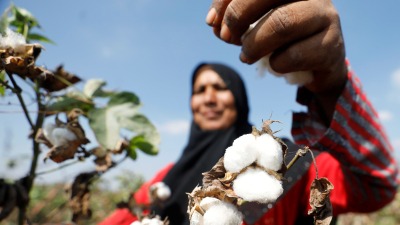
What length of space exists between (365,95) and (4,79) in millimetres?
931

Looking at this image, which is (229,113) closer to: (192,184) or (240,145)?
(192,184)

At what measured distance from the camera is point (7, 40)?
→ 1.52 ft

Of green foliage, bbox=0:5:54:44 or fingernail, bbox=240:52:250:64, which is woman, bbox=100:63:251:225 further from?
fingernail, bbox=240:52:250:64

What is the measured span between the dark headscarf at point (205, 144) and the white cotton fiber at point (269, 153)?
1202mm

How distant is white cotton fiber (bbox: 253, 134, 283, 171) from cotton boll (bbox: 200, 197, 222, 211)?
0.05m

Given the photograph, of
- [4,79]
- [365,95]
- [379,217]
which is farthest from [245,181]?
[379,217]

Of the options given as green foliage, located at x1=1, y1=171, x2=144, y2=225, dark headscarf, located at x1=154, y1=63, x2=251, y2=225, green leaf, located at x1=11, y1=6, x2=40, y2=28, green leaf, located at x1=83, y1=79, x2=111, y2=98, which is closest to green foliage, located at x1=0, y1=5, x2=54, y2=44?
green leaf, located at x1=11, y1=6, x2=40, y2=28

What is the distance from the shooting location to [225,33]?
0.52 meters

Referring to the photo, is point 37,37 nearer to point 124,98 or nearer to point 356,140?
point 124,98

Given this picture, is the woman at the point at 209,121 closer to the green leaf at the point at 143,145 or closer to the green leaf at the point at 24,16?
the green leaf at the point at 143,145

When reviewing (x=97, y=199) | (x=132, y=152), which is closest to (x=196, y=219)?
(x=132, y=152)

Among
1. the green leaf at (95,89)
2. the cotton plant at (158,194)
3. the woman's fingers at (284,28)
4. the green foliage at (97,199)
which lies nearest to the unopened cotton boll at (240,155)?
the woman's fingers at (284,28)

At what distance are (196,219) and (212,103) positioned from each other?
1938mm

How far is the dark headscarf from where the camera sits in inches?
71.6
